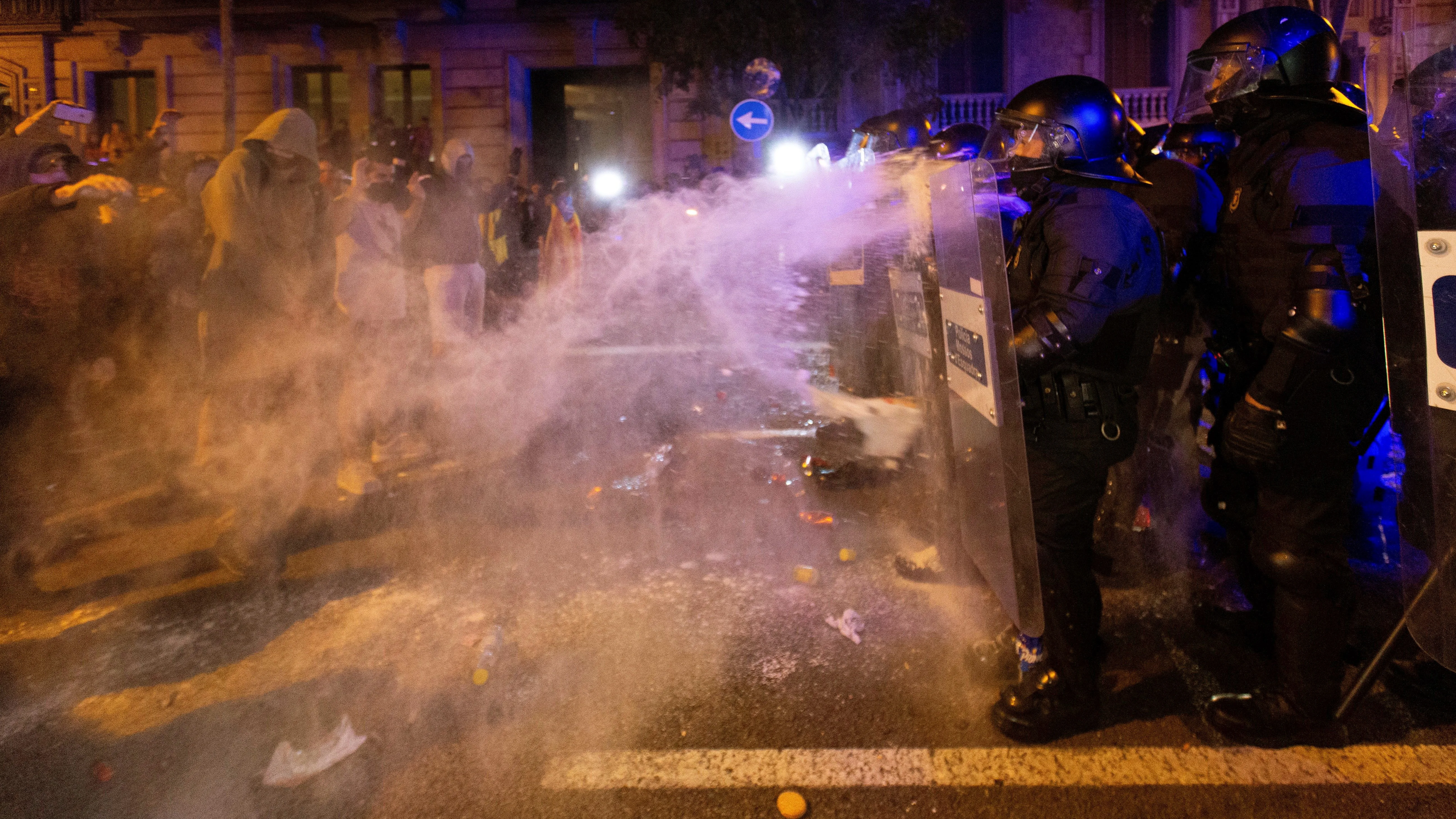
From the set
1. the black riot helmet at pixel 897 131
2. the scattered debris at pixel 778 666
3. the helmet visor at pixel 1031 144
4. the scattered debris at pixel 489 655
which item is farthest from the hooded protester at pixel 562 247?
the helmet visor at pixel 1031 144

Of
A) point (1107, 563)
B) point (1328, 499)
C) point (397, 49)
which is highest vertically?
point (397, 49)

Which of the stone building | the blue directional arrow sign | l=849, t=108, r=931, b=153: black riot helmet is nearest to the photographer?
l=849, t=108, r=931, b=153: black riot helmet

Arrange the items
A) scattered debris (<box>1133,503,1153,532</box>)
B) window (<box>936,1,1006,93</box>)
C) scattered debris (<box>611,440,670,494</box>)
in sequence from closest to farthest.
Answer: scattered debris (<box>1133,503,1153,532</box>)
scattered debris (<box>611,440,670,494</box>)
window (<box>936,1,1006,93</box>)

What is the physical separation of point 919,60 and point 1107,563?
15.9m

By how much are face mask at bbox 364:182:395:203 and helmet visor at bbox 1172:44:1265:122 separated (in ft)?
16.8

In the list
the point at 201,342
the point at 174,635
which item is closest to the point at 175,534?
the point at 201,342

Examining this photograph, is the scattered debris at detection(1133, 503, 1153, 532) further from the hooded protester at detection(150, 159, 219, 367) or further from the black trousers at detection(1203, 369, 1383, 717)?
the hooded protester at detection(150, 159, 219, 367)

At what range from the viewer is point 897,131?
7.65m

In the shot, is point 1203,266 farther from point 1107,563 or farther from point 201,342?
point 201,342

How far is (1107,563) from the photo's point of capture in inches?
149

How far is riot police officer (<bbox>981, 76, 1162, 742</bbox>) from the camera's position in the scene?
2.33 m

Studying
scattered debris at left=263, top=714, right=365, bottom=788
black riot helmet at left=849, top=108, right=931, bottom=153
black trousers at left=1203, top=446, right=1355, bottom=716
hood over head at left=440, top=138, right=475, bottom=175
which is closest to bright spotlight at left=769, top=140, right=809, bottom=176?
black riot helmet at left=849, top=108, right=931, bottom=153

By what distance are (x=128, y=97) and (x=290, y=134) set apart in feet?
73.6

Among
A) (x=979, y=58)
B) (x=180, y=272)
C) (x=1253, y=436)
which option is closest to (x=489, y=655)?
(x=1253, y=436)
